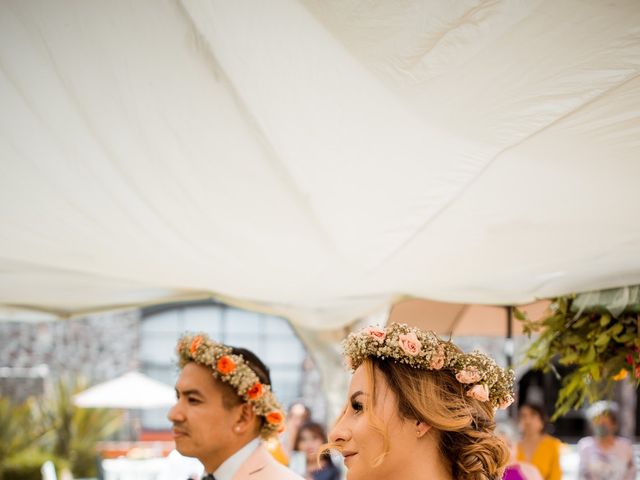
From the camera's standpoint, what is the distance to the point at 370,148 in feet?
8.42

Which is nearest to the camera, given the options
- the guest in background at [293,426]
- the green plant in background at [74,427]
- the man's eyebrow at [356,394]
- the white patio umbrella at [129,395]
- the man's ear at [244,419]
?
the man's eyebrow at [356,394]

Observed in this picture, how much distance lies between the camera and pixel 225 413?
12.0 ft

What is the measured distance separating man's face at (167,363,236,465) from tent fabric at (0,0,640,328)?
622 millimetres

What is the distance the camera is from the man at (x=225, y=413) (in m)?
3.58

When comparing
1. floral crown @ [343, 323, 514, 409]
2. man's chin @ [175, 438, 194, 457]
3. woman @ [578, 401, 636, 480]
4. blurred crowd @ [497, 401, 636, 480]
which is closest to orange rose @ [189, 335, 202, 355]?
man's chin @ [175, 438, 194, 457]

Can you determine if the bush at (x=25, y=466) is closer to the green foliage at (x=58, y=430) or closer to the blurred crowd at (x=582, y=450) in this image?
the green foliage at (x=58, y=430)

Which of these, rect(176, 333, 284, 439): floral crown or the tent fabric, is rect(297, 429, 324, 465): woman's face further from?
rect(176, 333, 284, 439): floral crown

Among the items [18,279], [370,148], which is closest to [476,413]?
[370,148]

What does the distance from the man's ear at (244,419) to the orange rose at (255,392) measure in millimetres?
43

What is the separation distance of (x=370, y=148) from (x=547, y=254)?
4.32ft

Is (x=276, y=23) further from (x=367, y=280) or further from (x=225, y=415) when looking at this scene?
(x=367, y=280)

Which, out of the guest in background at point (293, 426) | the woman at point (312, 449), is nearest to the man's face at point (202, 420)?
the woman at point (312, 449)

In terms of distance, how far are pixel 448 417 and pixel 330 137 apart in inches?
32.9

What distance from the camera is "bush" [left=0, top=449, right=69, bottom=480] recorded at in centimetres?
1137
